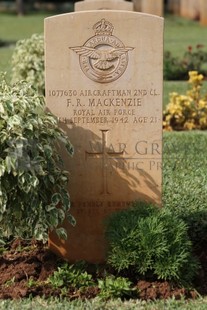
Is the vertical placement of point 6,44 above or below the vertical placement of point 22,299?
above

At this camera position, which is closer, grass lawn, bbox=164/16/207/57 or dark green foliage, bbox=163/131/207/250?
dark green foliage, bbox=163/131/207/250

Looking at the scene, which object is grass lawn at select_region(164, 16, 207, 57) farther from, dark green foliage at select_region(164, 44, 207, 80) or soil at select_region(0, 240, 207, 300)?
soil at select_region(0, 240, 207, 300)

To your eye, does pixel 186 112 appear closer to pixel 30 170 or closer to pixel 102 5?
pixel 102 5

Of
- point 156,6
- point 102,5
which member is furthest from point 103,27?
point 156,6

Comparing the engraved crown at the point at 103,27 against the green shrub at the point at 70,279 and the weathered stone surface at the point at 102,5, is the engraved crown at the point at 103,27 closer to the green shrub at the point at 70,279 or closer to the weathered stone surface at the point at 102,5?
the green shrub at the point at 70,279

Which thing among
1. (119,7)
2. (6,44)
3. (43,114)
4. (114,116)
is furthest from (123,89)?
(6,44)

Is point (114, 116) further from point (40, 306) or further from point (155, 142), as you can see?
point (40, 306)

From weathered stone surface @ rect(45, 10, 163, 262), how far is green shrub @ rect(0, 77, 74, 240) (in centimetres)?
25

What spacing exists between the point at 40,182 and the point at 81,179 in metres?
0.52

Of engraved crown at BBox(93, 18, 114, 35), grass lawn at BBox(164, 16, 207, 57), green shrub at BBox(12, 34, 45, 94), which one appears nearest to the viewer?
engraved crown at BBox(93, 18, 114, 35)

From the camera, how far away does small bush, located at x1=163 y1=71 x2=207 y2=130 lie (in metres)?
11.2

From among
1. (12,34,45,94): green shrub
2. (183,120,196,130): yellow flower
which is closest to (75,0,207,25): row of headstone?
(12,34,45,94): green shrub

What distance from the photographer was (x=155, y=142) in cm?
600

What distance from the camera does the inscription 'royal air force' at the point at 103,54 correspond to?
589 centimetres
